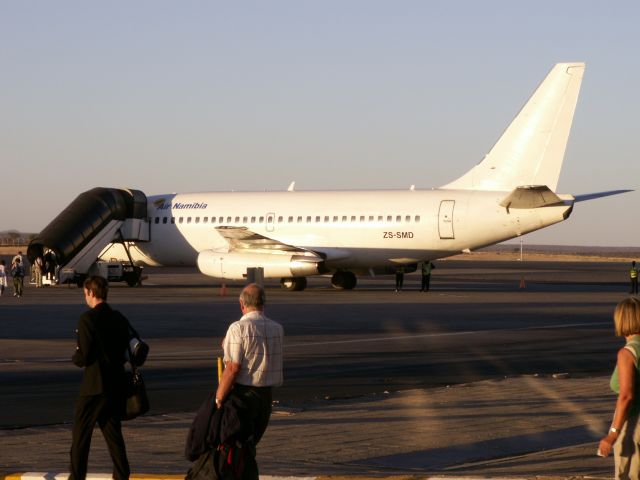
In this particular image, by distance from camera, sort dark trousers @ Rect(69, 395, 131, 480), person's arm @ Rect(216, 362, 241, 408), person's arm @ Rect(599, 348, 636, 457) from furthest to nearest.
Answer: dark trousers @ Rect(69, 395, 131, 480) → person's arm @ Rect(216, 362, 241, 408) → person's arm @ Rect(599, 348, 636, 457)

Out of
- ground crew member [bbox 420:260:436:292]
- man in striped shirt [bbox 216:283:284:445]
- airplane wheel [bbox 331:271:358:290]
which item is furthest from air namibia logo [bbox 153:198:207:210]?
man in striped shirt [bbox 216:283:284:445]

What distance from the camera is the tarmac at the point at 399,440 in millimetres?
10461

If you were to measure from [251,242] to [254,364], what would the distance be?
35.7 m

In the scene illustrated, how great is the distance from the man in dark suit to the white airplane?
3106 centimetres

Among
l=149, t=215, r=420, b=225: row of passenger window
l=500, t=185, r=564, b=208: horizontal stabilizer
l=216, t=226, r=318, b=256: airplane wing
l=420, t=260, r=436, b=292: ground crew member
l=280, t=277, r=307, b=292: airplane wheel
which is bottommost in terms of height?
l=280, t=277, r=307, b=292: airplane wheel

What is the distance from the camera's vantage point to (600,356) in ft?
70.2

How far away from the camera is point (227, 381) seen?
8.59 m

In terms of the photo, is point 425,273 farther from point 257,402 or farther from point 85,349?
point 257,402

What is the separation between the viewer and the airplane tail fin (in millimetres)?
40969

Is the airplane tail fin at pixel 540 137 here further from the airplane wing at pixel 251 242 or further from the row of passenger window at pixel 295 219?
the airplane wing at pixel 251 242

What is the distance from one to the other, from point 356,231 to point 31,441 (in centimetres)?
3224

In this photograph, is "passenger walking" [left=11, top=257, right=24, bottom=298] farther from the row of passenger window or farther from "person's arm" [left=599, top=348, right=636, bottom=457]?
"person's arm" [left=599, top=348, right=636, bottom=457]

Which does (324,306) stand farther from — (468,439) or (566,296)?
(468,439)

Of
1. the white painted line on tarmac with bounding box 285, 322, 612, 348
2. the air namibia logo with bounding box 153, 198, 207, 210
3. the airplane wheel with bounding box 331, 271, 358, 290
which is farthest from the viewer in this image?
the air namibia logo with bounding box 153, 198, 207, 210
